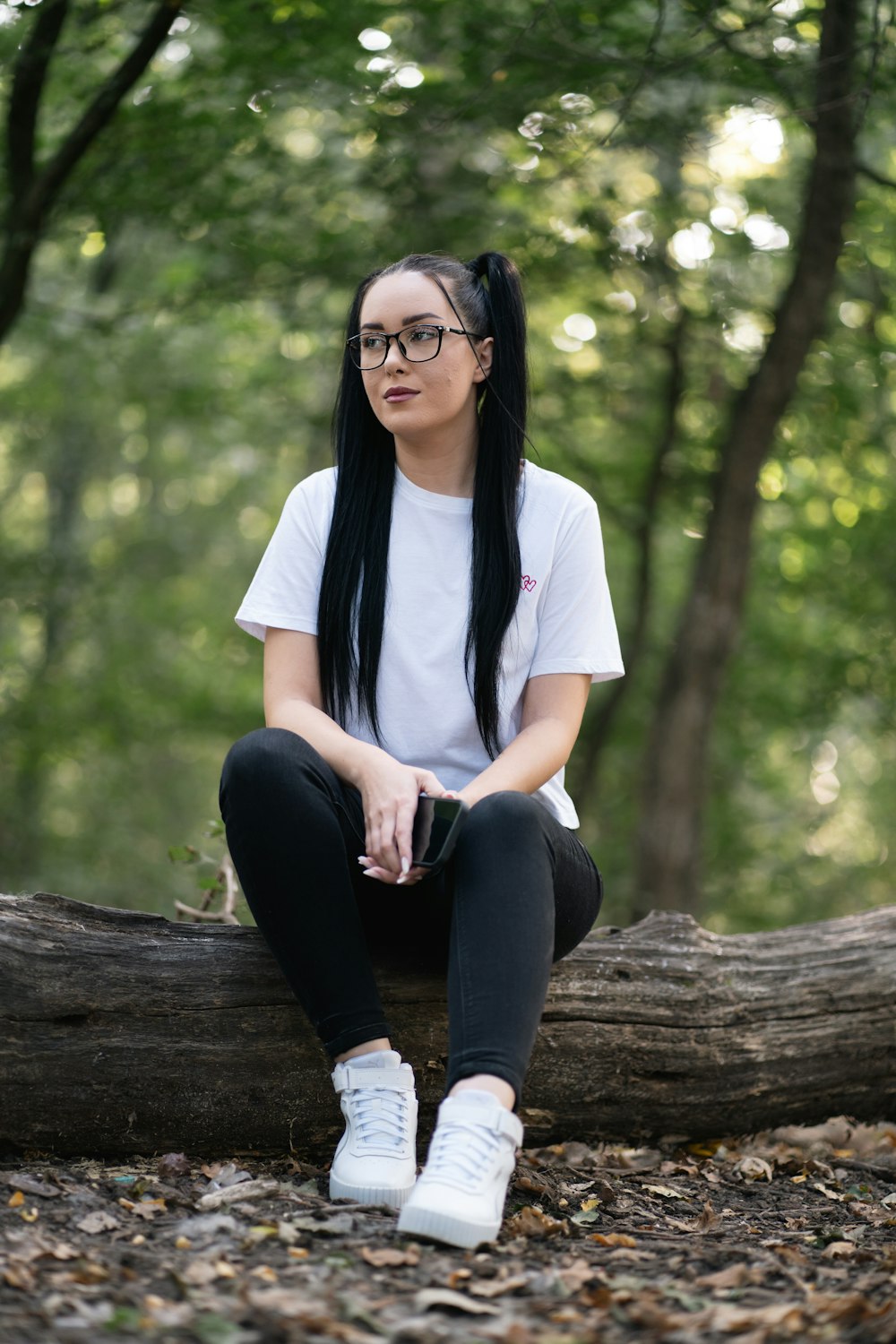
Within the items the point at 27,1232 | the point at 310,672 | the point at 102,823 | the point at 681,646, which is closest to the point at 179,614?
the point at 102,823

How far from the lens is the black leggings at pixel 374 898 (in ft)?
7.31

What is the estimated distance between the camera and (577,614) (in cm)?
281

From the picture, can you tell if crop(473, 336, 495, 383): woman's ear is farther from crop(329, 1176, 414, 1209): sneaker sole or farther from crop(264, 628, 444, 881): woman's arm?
crop(329, 1176, 414, 1209): sneaker sole

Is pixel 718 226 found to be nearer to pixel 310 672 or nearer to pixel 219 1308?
pixel 310 672

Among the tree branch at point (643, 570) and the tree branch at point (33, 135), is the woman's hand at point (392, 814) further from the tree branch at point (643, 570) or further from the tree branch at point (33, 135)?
the tree branch at point (643, 570)

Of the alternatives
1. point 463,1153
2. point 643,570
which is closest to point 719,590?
point 643,570

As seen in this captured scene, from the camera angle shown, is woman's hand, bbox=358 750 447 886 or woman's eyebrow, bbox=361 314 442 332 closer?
woman's hand, bbox=358 750 447 886

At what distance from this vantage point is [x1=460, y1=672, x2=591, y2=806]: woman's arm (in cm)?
256

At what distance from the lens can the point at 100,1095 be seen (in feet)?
8.56

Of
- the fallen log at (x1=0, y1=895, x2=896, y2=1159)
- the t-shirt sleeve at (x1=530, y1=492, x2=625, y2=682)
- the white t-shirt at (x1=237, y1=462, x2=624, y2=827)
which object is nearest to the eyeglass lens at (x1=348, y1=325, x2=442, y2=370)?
the white t-shirt at (x1=237, y1=462, x2=624, y2=827)

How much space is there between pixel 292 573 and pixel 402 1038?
1078 millimetres

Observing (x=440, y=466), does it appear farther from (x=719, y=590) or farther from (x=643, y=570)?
(x=643, y=570)

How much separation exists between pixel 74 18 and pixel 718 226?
3654 millimetres

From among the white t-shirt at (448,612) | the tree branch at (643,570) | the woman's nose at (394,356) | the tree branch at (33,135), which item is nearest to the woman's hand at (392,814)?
the white t-shirt at (448,612)
